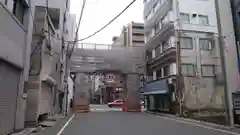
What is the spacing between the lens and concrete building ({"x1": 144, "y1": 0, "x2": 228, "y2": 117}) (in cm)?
2322

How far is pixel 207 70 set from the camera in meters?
24.9

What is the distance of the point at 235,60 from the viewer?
1597cm

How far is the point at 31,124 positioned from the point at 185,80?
53.3 feet

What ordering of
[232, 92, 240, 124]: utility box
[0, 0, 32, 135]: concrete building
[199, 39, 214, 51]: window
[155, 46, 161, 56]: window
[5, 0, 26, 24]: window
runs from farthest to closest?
[155, 46, 161, 56]: window
[199, 39, 214, 51]: window
[232, 92, 240, 124]: utility box
[5, 0, 26, 24]: window
[0, 0, 32, 135]: concrete building

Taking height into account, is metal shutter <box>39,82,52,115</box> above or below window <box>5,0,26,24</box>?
below

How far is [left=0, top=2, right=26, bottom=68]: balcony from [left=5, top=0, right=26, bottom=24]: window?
487 mm

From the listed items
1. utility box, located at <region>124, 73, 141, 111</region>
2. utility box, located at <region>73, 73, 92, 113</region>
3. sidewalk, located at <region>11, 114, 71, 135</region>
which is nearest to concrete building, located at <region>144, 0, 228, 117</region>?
utility box, located at <region>124, 73, 141, 111</region>

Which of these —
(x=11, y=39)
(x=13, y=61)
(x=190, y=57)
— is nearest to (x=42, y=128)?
(x=13, y=61)

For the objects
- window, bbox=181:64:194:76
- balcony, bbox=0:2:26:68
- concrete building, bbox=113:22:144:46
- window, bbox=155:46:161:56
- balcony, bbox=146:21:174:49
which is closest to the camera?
balcony, bbox=0:2:26:68

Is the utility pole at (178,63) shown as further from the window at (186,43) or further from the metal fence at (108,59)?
the metal fence at (108,59)

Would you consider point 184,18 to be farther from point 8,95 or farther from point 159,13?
point 8,95

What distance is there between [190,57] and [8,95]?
19665 millimetres

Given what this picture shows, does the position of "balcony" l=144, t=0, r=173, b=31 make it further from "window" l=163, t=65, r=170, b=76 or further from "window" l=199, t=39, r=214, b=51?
"window" l=163, t=65, r=170, b=76

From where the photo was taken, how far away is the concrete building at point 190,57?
23.2 meters
